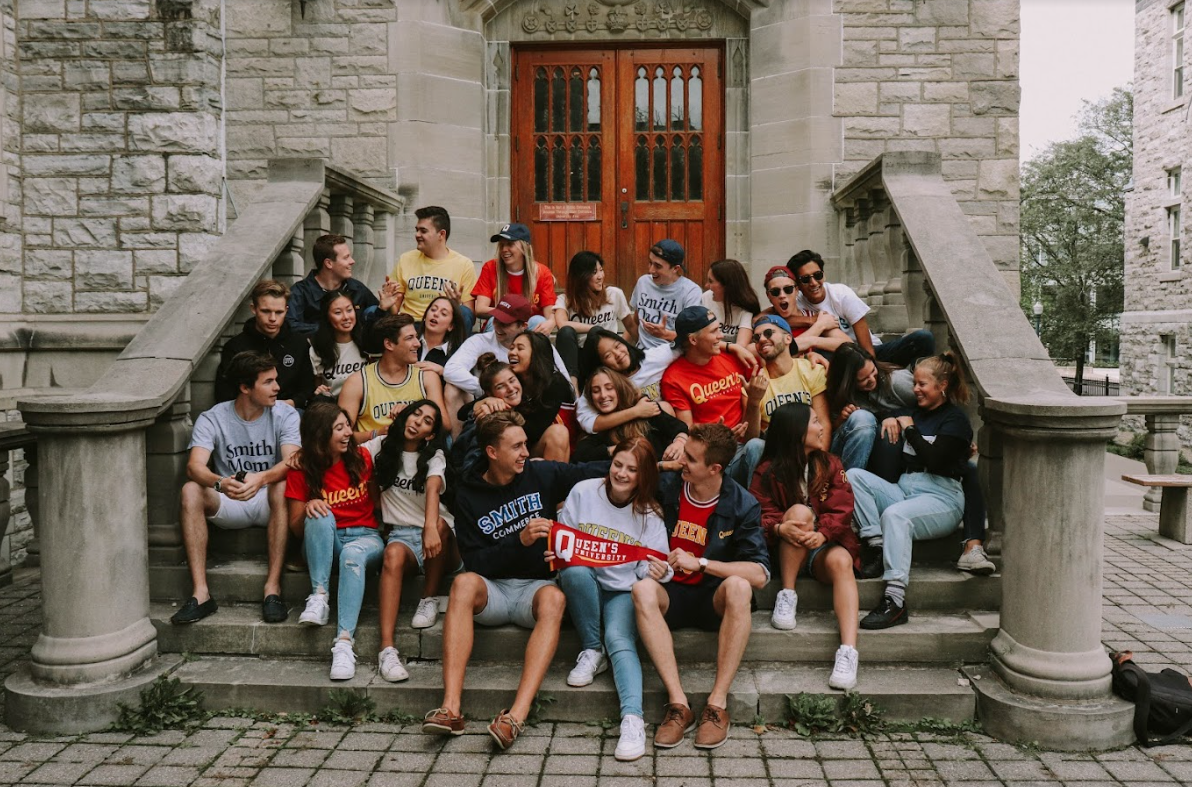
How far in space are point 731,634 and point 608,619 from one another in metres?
0.55

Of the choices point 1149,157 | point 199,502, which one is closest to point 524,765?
point 199,502

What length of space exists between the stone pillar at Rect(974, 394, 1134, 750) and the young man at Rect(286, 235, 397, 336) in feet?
13.0

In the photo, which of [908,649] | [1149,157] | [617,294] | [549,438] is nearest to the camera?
[908,649]

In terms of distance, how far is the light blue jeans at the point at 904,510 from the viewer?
4.71 m

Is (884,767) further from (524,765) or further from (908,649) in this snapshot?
(524,765)

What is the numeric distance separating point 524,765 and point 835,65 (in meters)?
7.21

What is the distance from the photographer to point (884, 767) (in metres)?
3.91

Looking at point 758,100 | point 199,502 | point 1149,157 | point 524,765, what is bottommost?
point 524,765

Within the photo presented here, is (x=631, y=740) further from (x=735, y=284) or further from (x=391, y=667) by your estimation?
(x=735, y=284)

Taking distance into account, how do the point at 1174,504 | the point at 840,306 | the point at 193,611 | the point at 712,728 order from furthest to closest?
the point at 1174,504
the point at 840,306
the point at 193,611
the point at 712,728

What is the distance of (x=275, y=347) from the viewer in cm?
565

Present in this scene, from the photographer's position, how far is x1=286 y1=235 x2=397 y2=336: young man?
5.96 m

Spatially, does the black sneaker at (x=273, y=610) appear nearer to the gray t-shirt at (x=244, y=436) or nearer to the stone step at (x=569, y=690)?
the stone step at (x=569, y=690)

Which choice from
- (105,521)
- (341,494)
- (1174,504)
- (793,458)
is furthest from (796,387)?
(1174,504)
